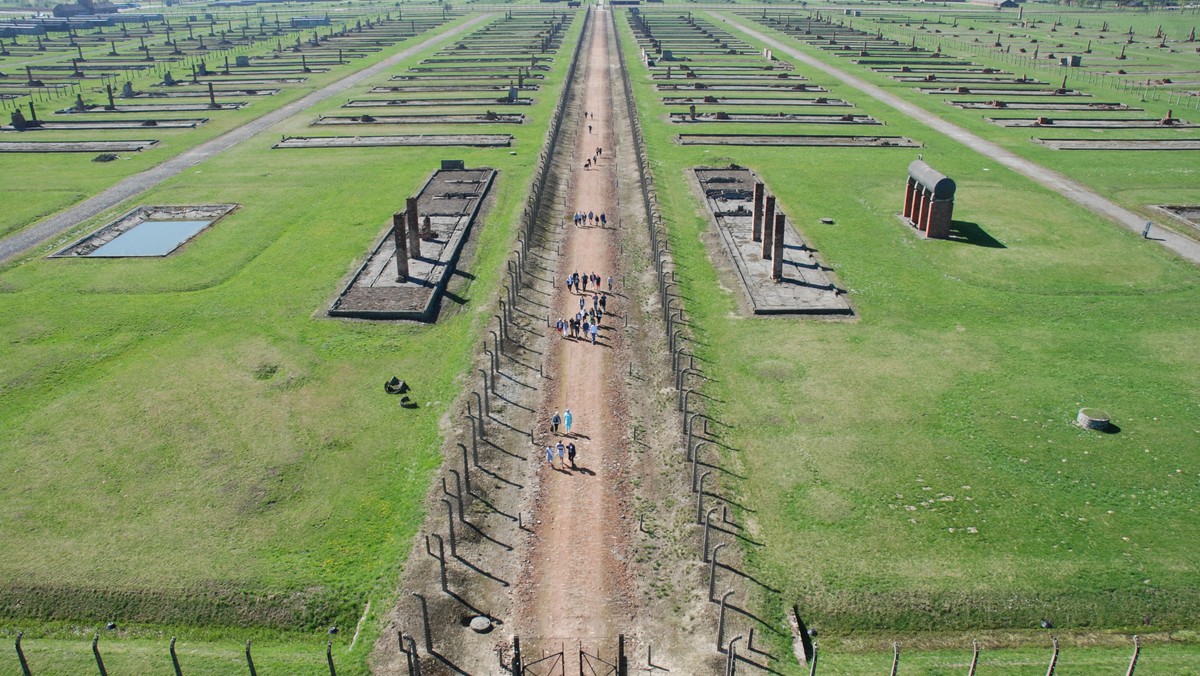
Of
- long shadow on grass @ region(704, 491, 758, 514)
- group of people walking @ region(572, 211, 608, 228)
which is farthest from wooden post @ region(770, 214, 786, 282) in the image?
long shadow on grass @ region(704, 491, 758, 514)

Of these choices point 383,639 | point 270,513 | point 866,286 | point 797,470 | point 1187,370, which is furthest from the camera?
point 866,286

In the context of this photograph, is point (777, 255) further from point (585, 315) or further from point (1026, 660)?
point (1026, 660)

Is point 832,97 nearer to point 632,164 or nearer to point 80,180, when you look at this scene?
point 632,164

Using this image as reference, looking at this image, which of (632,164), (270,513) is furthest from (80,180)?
(270,513)

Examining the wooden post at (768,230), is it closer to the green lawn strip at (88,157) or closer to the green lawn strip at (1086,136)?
the green lawn strip at (1086,136)

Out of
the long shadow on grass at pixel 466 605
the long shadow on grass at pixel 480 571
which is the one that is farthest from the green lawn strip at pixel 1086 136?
the long shadow on grass at pixel 466 605

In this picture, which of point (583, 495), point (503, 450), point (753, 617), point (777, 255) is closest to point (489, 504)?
point (583, 495)
